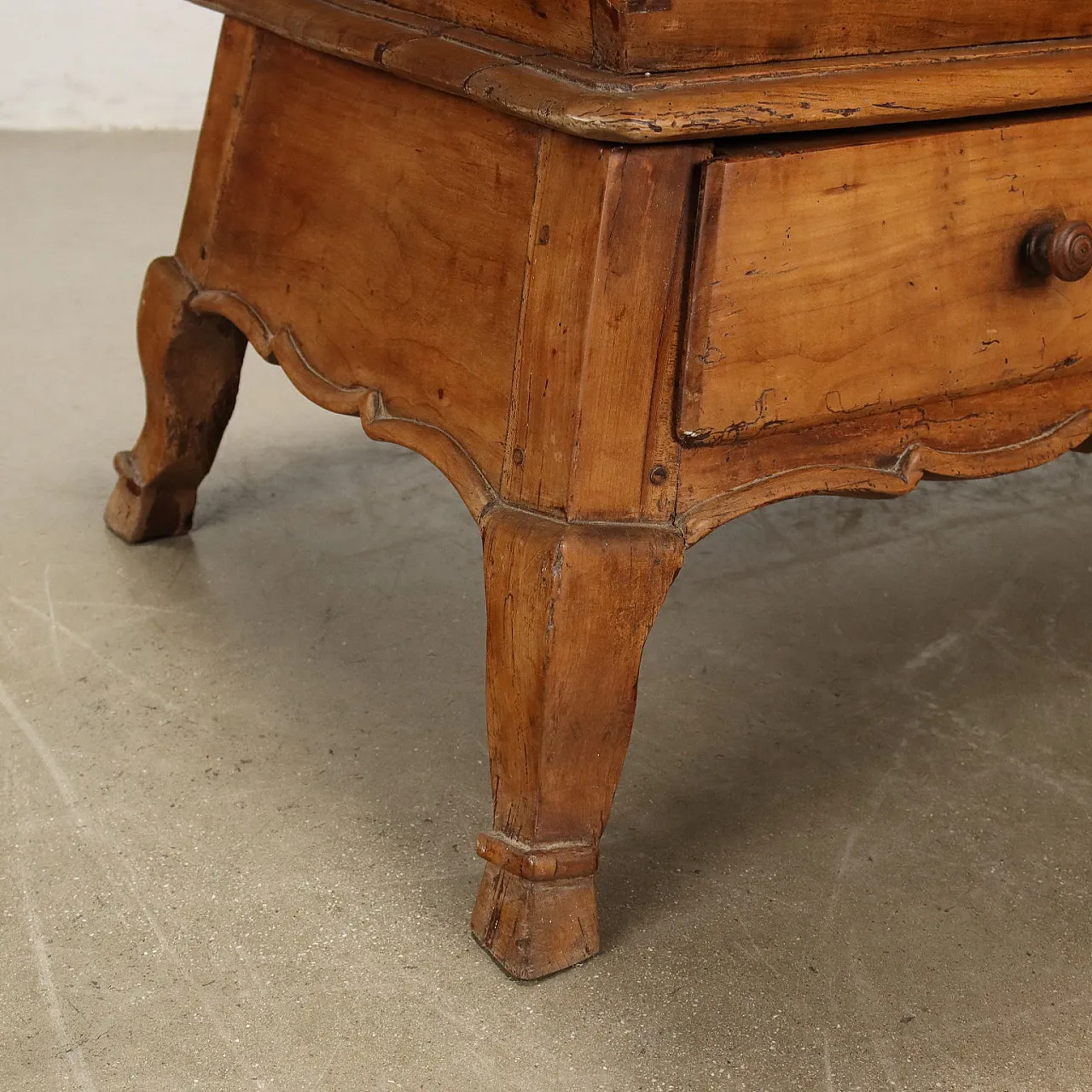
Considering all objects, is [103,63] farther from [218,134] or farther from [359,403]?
[359,403]

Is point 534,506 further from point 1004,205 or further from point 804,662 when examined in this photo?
point 804,662

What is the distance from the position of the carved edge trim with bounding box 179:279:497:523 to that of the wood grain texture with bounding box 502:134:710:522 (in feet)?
0.21

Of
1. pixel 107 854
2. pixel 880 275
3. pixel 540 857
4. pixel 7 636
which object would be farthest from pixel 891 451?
pixel 7 636

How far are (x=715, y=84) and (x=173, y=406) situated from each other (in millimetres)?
834

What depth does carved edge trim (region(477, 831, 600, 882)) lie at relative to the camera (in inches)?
44.6

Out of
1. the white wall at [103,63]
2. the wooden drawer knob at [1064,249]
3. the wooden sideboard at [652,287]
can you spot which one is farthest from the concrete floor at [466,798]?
the white wall at [103,63]

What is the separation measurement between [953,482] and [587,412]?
111 cm

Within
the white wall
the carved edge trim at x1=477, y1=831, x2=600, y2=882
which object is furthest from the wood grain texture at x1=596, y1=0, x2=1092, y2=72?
the white wall

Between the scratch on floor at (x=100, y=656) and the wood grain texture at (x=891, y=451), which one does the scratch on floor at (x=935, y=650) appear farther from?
the scratch on floor at (x=100, y=656)

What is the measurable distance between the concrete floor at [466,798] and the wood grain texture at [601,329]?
1.17ft

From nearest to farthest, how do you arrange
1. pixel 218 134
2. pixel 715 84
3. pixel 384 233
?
pixel 715 84 < pixel 384 233 < pixel 218 134

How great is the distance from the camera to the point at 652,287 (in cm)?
103

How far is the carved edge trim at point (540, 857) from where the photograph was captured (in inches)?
44.6

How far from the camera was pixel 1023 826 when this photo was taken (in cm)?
134
